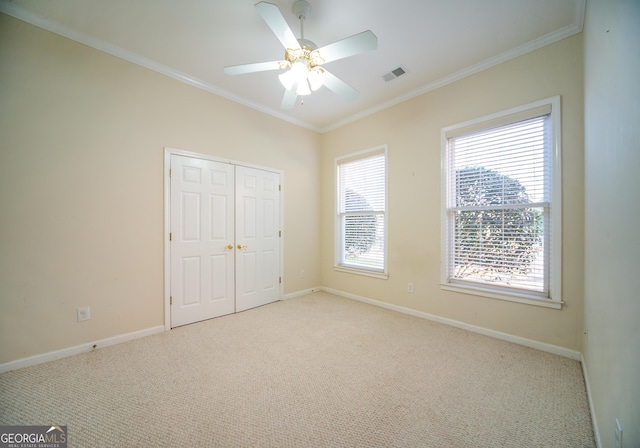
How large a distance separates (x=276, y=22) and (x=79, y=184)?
2335 mm

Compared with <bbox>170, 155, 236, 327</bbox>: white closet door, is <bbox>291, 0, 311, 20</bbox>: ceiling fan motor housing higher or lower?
higher

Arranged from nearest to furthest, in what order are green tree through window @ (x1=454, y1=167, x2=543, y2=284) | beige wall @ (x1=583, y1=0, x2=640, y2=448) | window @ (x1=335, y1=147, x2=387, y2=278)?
beige wall @ (x1=583, y1=0, x2=640, y2=448) < green tree through window @ (x1=454, y1=167, x2=543, y2=284) < window @ (x1=335, y1=147, x2=387, y2=278)

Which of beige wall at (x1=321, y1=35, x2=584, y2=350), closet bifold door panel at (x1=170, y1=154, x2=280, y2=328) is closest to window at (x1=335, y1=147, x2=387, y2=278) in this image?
beige wall at (x1=321, y1=35, x2=584, y2=350)

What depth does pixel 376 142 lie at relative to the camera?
3.76 meters

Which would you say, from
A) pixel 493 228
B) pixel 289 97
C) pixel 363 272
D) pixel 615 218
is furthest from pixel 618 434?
pixel 289 97

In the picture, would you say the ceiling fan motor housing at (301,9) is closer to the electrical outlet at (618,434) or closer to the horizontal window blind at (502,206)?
the horizontal window blind at (502,206)

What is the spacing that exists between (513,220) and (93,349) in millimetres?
4413

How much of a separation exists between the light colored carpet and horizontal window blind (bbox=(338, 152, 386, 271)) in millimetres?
1449

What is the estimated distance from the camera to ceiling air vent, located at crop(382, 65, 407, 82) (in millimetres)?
2857

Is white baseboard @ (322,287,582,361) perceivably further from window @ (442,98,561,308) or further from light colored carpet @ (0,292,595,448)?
window @ (442,98,561,308)

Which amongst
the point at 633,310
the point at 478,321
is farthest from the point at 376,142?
the point at 633,310

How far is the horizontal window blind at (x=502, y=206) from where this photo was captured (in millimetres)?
2422

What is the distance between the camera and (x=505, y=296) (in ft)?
8.43

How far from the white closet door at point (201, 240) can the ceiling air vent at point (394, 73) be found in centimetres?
232
